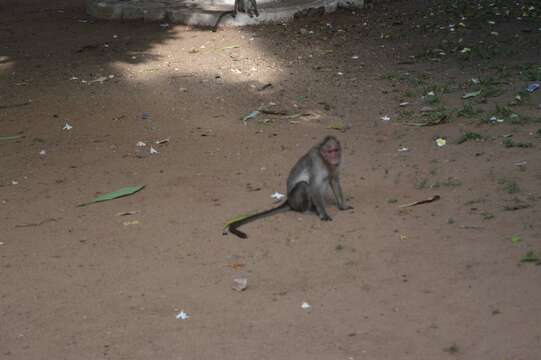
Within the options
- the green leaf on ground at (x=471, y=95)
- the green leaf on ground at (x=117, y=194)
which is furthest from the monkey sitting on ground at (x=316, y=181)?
the green leaf on ground at (x=471, y=95)

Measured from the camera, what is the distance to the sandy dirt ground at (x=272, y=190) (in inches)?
188

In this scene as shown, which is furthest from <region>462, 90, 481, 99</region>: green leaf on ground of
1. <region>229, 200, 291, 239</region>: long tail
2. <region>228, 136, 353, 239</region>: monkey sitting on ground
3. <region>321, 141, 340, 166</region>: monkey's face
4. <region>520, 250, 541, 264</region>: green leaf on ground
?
<region>520, 250, 541, 264</region>: green leaf on ground

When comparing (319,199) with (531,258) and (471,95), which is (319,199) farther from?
(471,95)

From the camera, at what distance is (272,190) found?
7250 mm

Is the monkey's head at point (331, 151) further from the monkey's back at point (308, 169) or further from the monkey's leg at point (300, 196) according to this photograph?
the monkey's leg at point (300, 196)

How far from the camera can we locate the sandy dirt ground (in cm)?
478

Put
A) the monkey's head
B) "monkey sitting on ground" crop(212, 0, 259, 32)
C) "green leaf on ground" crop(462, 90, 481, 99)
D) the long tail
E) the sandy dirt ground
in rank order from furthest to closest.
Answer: "monkey sitting on ground" crop(212, 0, 259, 32) → "green leaf on ground" crop(462, 90, 481, 99) → the monkey's head → the long tail → the sandy dirt ground

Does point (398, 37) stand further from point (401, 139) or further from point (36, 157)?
point (36, 157)

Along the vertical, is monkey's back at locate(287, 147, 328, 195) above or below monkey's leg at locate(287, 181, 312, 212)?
above

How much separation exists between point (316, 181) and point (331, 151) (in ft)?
0.98

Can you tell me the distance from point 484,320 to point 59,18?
1188cm

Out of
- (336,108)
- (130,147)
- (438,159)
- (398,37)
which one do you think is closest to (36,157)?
(130,147)

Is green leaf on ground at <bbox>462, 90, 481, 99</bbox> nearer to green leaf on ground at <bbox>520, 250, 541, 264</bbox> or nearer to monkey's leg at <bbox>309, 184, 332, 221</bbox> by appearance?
monkey's leg at <bbox>309, 184, 332, 221</bbox>

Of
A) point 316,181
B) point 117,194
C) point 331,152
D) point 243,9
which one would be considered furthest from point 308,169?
point 243,9
